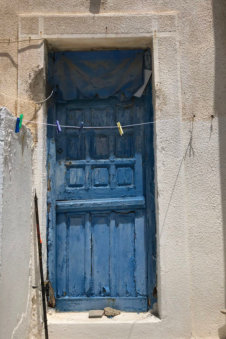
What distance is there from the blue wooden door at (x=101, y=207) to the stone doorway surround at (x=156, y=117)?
0.19 m

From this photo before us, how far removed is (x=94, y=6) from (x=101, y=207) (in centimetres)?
223

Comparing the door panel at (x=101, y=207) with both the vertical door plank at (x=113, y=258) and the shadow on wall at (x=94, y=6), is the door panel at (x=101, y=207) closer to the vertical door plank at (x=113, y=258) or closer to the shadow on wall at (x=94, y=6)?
the vertical door plank at (x=113, y=258)

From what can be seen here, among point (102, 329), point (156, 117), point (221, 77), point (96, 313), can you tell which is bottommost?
point (102, 329)

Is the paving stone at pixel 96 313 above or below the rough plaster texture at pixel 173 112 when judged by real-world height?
below

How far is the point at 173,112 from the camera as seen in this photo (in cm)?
410

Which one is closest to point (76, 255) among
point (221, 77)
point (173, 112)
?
point (173, 112)

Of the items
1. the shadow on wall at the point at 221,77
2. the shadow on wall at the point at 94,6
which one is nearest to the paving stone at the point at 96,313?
the shadow on wall at the point at 221,77

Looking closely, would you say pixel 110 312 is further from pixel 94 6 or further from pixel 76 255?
pixel 94 6

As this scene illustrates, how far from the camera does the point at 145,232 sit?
4145 mm

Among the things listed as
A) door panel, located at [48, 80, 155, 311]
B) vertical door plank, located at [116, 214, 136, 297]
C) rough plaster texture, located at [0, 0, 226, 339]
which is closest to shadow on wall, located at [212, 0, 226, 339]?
rough plaster texture, located at [0, 0, 226, 339]

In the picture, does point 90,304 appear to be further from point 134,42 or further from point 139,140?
point 134,42

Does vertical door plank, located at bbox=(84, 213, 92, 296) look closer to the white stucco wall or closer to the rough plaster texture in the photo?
the rough plaster texture

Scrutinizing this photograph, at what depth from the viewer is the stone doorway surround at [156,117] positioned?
3820 millimetres

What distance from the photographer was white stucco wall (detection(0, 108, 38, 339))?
119 inches
